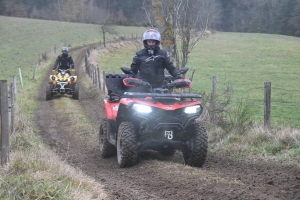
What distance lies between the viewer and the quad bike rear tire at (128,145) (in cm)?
751

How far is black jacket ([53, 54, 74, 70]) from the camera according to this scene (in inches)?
760

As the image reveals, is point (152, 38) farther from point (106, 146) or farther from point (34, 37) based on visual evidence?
point (34, 37)

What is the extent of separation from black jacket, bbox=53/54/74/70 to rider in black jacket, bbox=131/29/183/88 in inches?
443

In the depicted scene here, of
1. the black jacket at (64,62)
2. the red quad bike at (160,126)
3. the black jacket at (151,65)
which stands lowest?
the red quad bike at (160,126)

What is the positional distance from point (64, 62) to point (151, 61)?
38.6 ft

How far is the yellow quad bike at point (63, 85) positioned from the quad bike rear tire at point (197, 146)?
1257cm

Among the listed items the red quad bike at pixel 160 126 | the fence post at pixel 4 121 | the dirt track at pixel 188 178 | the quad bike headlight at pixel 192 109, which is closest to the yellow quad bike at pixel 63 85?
the dirt track at pixel 188 178

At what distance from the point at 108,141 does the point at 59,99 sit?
11321 millimetres

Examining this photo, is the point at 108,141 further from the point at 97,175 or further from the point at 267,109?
the point at 267,109

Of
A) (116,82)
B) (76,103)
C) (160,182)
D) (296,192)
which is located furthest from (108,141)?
(76,103)

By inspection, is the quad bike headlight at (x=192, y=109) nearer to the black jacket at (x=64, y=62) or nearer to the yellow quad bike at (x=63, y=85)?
the black jacket at (x=64, y=62)

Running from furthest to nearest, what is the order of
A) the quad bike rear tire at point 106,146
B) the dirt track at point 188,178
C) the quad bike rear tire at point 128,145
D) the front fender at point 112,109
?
the quad bike rear tire at point 106,146
the front fender at point 112,109
the quad bike rear tire at point 128,145
the dirt track at point 188,178

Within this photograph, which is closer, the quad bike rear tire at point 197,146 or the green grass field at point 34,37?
the quad bike rear tire at point 197,146

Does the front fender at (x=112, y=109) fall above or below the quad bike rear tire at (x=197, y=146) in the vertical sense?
above
